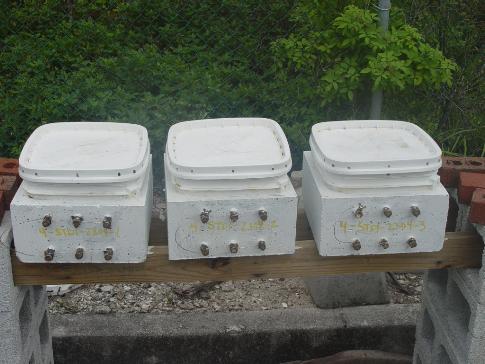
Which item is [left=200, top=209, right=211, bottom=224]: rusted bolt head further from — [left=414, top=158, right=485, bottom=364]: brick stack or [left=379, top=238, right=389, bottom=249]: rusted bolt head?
[left=414, top=158, right=485, bottom=364]: brick stack

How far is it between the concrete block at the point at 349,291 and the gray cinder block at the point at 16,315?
1596mm

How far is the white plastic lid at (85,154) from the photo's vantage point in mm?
2400

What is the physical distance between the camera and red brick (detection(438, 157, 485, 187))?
9.52 ft

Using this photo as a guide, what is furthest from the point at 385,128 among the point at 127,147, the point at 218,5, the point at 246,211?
the point at 218,5

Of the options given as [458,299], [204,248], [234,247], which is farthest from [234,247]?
[458,299]

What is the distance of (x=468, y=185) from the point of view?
275cm

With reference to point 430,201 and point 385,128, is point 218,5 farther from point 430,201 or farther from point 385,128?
point 430,201

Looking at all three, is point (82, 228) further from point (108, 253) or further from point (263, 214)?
point (263, 214)

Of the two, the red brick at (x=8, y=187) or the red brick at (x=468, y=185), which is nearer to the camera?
the red brick at (x=8, y=187)

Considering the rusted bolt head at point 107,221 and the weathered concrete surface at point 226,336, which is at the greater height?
the rusted bolt head at point 107,221

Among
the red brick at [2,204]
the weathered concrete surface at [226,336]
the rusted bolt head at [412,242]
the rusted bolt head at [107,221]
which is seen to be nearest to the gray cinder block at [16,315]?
the red brick at [2,204]

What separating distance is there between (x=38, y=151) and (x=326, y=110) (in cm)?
319

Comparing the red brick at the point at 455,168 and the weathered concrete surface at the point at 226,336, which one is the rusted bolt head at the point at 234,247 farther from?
the weathered concrete surface at the point at 226,336

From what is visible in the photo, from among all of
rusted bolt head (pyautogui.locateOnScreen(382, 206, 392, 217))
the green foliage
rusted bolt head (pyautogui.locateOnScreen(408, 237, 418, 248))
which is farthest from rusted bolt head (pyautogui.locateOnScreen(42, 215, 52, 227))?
the green foliage
